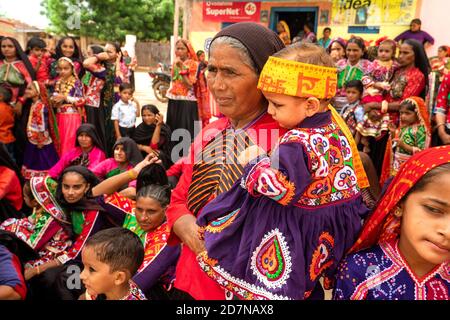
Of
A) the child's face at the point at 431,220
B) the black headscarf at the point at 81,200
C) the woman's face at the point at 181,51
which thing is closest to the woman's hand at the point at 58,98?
the woman's face at the point at 181,51

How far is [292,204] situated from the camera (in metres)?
1.19

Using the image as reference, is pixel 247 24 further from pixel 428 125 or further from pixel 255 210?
pixel 428 125

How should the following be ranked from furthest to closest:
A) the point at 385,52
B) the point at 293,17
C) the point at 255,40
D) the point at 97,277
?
1. the point at 293,17
2. the point at 385,52
3. the point at 97,277
4. the point at 255,40

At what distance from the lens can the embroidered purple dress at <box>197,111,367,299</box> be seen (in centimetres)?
113

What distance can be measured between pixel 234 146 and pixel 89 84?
5356 mm

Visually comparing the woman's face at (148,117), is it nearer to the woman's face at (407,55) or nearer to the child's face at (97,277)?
the woman's face at (407,55)

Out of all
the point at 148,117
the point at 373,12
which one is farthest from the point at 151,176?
the point at 373,12

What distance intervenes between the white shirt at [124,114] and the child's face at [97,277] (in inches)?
184

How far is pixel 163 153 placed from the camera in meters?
5.09

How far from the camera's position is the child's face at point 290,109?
4.11 feet

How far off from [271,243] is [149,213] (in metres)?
1.60

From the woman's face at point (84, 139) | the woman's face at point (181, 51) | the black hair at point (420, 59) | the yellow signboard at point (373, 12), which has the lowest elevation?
the woman's face at point (84, 139)

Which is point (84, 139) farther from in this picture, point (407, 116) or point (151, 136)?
point (407, 116)
